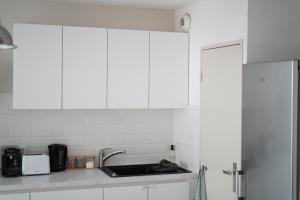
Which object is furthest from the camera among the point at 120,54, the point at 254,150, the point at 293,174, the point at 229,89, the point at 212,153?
the point at 120,54

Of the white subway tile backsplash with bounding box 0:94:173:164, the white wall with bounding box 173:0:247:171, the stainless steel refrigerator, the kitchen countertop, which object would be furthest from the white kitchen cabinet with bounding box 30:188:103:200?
the stainless steel refrigerator

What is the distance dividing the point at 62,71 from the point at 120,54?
594 mm

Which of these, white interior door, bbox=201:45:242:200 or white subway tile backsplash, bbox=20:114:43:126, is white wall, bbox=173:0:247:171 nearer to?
white interior door, bbox=201:45:242:200

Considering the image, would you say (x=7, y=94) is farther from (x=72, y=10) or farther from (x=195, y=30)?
(x=195, y=30)

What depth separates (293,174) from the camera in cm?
272

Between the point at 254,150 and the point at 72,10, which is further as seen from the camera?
the point at 72,10

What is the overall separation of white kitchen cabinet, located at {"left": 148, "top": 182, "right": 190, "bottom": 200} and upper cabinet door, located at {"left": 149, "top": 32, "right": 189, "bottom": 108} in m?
0.81

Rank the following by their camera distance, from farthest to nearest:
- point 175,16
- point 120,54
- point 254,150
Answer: point 175,16, point 120,54, point 254,150

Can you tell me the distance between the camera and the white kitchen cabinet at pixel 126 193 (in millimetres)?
4141

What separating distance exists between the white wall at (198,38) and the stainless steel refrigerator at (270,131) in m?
0.63

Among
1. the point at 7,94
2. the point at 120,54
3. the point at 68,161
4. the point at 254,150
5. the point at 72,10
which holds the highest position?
the point at 72,10

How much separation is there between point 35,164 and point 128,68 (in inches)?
50.7

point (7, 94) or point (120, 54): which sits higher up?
point (120, 54)

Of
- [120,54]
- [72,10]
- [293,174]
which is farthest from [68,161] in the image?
[293,174]
